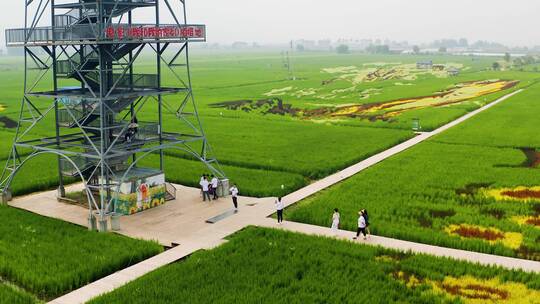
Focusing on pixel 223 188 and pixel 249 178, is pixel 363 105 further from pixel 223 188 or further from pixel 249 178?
pixel 223 188

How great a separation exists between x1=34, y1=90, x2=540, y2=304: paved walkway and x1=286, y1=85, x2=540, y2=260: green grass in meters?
0.90

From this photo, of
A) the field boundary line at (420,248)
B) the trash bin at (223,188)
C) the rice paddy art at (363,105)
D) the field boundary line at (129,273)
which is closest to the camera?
the field boundary line at (129,273)

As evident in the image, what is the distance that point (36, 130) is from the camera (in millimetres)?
62625

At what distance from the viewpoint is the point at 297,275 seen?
2111 centimetres

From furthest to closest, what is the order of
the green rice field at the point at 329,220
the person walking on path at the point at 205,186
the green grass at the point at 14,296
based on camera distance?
the person walking on path at the point at 205,186, the green rice field at the point at 329,220, the green grass at the point at 14,296

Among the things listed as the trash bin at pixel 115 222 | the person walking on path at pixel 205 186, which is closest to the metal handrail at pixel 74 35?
the person walking on path at pixel 205 186

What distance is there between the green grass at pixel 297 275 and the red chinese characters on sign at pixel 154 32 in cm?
1193

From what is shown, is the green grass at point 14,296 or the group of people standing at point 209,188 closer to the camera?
the green grass at point 14,296

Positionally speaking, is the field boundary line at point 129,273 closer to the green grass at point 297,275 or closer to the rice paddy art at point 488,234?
the green grass at point 297,275

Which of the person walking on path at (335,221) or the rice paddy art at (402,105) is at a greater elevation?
the rice paddy art at (402,105)

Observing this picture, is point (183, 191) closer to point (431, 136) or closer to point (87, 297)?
point (87, 297)

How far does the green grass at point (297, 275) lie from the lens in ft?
62.2

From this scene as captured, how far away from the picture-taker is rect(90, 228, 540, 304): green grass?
19.0 metres

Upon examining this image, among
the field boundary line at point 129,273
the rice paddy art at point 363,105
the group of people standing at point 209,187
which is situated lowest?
the field boundary line at point 129,273
